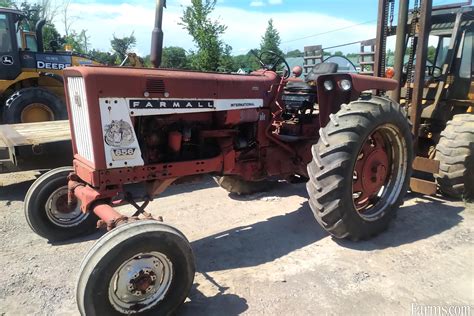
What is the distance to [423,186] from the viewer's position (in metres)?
4.95

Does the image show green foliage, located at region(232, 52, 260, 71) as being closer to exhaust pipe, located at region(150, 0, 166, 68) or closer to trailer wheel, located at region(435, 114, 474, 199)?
exhaust pipe, located at region(150, 0, 166, 68)

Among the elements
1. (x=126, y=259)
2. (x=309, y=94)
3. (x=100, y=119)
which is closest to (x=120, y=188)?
(x=100, y=119)

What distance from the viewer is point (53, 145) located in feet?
16.1

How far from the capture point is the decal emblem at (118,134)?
3160 mm

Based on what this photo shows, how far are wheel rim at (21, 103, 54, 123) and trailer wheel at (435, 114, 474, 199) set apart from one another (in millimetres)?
6985

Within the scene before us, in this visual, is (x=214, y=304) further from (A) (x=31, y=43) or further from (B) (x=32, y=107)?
(A) (x=31, y=43)

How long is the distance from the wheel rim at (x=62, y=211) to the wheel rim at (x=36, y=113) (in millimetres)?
4462

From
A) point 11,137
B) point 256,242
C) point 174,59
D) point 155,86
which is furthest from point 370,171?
point 174,59

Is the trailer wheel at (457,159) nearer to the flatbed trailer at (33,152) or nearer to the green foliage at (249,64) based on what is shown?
the green foliage at (249,64)

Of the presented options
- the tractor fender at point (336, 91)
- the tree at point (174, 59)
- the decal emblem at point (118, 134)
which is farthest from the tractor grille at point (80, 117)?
the tree at point (174, 59)

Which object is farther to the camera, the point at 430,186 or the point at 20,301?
the point at 430,186

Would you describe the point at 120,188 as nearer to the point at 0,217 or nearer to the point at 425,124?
the point at 0,217

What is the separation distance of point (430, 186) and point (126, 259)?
149 inches

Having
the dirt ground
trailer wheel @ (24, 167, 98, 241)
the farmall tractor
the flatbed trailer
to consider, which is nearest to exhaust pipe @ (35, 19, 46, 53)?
the flatbed trailer
